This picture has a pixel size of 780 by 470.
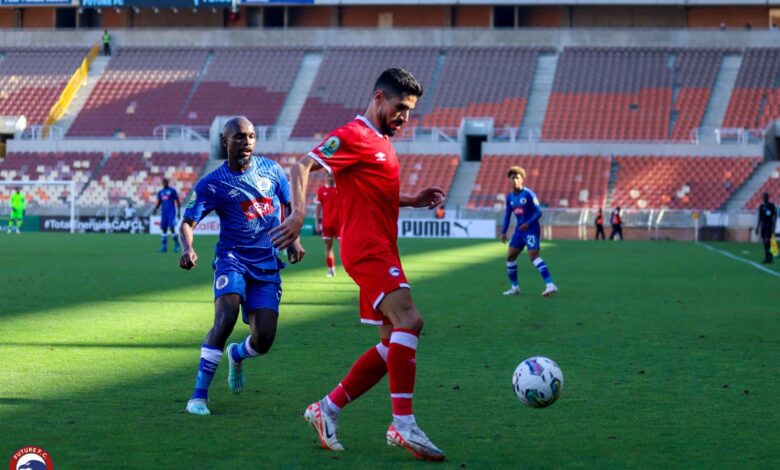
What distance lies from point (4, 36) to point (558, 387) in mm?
63268

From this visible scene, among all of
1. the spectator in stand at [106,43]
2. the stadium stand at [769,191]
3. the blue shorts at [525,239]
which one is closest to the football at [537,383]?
the blue shorts at [525,239]

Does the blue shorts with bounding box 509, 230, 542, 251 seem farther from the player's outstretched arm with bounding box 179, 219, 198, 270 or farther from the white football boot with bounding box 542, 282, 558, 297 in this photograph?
the player's outstretched arm with bounding box 179, 219, 198, 270

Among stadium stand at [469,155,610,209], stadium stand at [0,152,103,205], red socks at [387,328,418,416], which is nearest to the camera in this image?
red socks at [387,328,418,416]

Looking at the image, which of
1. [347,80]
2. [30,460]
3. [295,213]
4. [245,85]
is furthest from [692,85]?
[30,460]

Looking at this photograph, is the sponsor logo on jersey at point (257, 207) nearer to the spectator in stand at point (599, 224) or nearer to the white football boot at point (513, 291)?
the white football boot at point (513, 291)

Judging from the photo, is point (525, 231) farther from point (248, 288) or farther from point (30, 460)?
point (30, 460)

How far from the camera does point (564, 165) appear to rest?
53.6m

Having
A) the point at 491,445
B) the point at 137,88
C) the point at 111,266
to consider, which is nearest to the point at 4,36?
the point at 137,88

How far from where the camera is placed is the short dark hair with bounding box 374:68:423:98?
6980 millimetres

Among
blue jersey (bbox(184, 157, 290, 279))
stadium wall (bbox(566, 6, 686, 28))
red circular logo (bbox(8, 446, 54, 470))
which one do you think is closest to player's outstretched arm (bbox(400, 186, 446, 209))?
blue jersey (bbox(184, 157, 290, 279))

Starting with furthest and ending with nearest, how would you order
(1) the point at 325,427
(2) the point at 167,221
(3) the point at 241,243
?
(2) the point at 167,221
(3) the point at 241,243
(1) the point at 325,427

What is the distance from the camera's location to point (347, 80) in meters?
60.7

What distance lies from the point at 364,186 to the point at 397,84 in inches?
25.0

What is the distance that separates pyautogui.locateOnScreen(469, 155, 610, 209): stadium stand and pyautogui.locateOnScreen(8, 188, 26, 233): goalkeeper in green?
18.7 m
